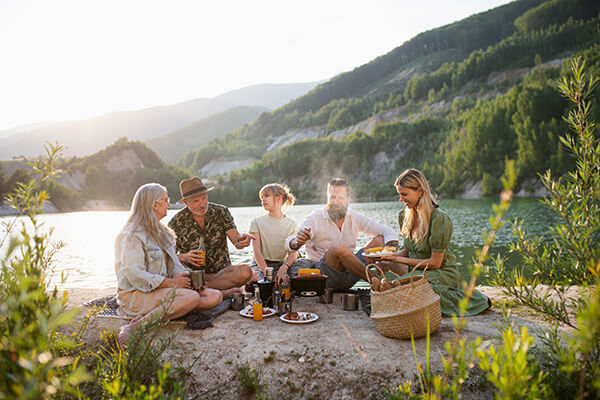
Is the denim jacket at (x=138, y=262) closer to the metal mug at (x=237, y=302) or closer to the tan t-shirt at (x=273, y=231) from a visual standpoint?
the metal mug at (x=237, y=302)

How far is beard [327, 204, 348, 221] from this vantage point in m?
5.55

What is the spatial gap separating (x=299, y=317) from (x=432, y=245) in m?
1.75

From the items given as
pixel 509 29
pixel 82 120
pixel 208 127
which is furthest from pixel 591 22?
pixel 82 120

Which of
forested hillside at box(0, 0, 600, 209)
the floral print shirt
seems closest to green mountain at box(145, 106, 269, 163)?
forested hillside at box(0, 0, 600, 209)

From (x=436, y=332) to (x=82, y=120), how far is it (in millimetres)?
195808

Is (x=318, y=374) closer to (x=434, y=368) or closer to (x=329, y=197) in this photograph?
(x=434, y=368)

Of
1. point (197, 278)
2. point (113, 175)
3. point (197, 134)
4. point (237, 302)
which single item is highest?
point (197, 134)

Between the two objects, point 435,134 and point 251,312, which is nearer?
point 251,312

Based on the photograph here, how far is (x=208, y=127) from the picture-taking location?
17488 cm

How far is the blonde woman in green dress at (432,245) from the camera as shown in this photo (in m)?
4.05

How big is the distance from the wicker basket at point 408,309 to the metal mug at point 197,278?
1.99m

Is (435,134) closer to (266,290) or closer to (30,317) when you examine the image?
(266,290)

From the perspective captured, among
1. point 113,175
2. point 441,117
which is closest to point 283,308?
point 113,175

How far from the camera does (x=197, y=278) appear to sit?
13.7ft
